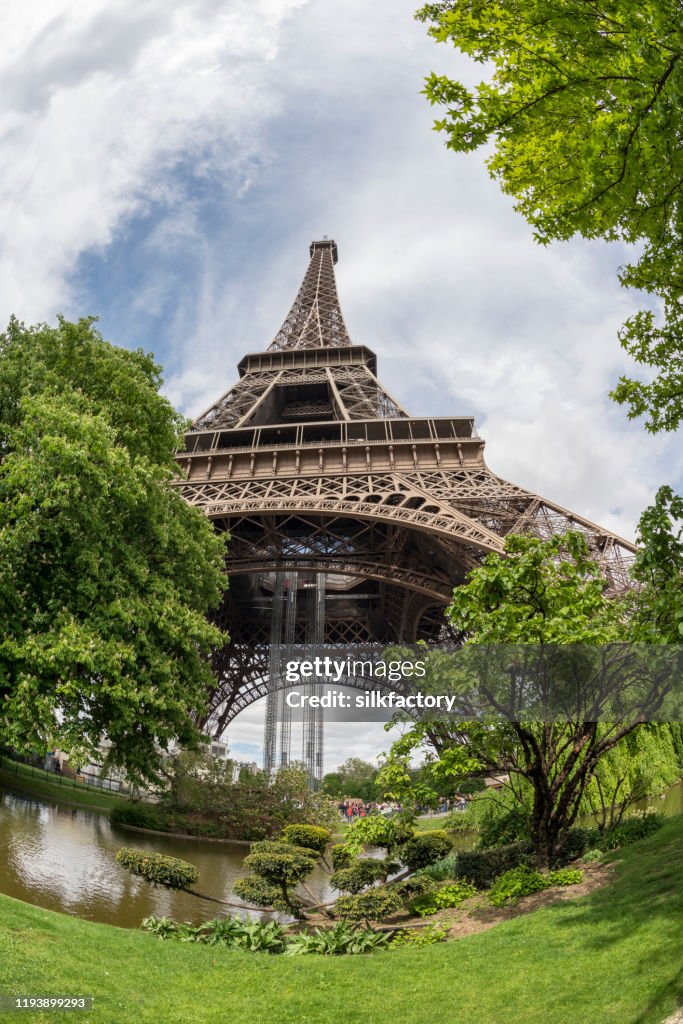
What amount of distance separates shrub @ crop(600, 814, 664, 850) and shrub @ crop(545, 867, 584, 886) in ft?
4.42

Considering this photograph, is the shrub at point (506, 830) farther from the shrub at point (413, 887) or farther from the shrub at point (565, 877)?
the shrub at point (565, 877)

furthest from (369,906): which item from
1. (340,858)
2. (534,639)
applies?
(534,639)

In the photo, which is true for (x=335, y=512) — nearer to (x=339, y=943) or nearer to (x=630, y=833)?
(x=630, y=833)

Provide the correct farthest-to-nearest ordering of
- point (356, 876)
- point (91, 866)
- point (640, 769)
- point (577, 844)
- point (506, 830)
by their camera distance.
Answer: point (640, 769) → point (506, 830) → point (91, 866) → point (356, 876) → point (577, 844)

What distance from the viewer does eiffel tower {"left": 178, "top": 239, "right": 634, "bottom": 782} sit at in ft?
85.8

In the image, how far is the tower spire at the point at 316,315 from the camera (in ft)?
165

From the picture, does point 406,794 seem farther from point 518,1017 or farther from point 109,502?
point 109,502

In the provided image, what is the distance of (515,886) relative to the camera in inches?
422

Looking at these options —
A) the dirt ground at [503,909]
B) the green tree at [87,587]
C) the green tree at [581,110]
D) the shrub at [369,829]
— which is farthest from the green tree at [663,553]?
the green tree at [87,587]

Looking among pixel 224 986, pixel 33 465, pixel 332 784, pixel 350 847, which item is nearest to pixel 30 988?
pixel 224 986

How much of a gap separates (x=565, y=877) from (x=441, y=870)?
171 inches

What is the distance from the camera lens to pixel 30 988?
20.0 feet

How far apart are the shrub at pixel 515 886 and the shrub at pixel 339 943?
180 cm

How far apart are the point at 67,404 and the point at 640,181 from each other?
1023 cm
